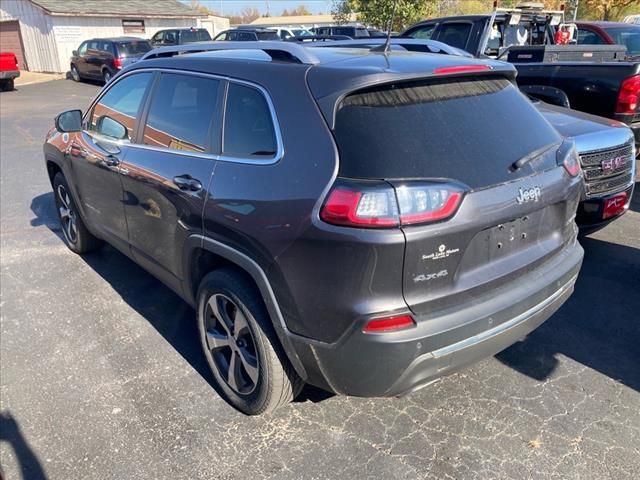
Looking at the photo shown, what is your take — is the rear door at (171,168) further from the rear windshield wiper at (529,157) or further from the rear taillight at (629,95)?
the rear taillight at (629,95)

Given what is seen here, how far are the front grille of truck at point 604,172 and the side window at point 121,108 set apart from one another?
10.9 feet

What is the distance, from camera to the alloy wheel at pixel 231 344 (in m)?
2.85

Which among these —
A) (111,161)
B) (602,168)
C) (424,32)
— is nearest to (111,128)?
(111,161)

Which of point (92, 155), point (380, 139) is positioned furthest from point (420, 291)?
point (92, 155)

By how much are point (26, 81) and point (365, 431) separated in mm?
27071

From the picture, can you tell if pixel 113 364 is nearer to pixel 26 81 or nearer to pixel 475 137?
pixel 475 137

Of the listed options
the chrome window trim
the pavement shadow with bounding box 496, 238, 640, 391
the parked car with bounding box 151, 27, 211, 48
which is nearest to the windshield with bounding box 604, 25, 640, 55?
the pavement shadow with bounding box 496, 238, 640, 391

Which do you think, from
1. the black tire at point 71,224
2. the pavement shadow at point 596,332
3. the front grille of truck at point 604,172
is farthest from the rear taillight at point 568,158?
the black tire at point 71,224

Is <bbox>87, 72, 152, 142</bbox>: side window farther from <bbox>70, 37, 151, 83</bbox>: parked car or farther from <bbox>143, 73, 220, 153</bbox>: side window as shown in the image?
<bbox>70, 37, 151, 83</bbox>: parked car

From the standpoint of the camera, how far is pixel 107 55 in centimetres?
2027

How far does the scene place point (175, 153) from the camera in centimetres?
314

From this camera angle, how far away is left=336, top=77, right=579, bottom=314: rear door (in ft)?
7.27

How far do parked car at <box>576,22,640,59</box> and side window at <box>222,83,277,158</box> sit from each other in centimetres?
950

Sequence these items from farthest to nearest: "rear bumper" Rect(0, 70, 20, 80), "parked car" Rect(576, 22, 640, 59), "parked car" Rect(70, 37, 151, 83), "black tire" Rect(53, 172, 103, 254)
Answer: "rear bumper" Rect(0, 70, 20, 80) → "parked car" Rect(70, 37, 151, 83) → "parked car" Rect(576, 22, 640, 59) → "black tire" Rect(53, 172, 103, 254)
